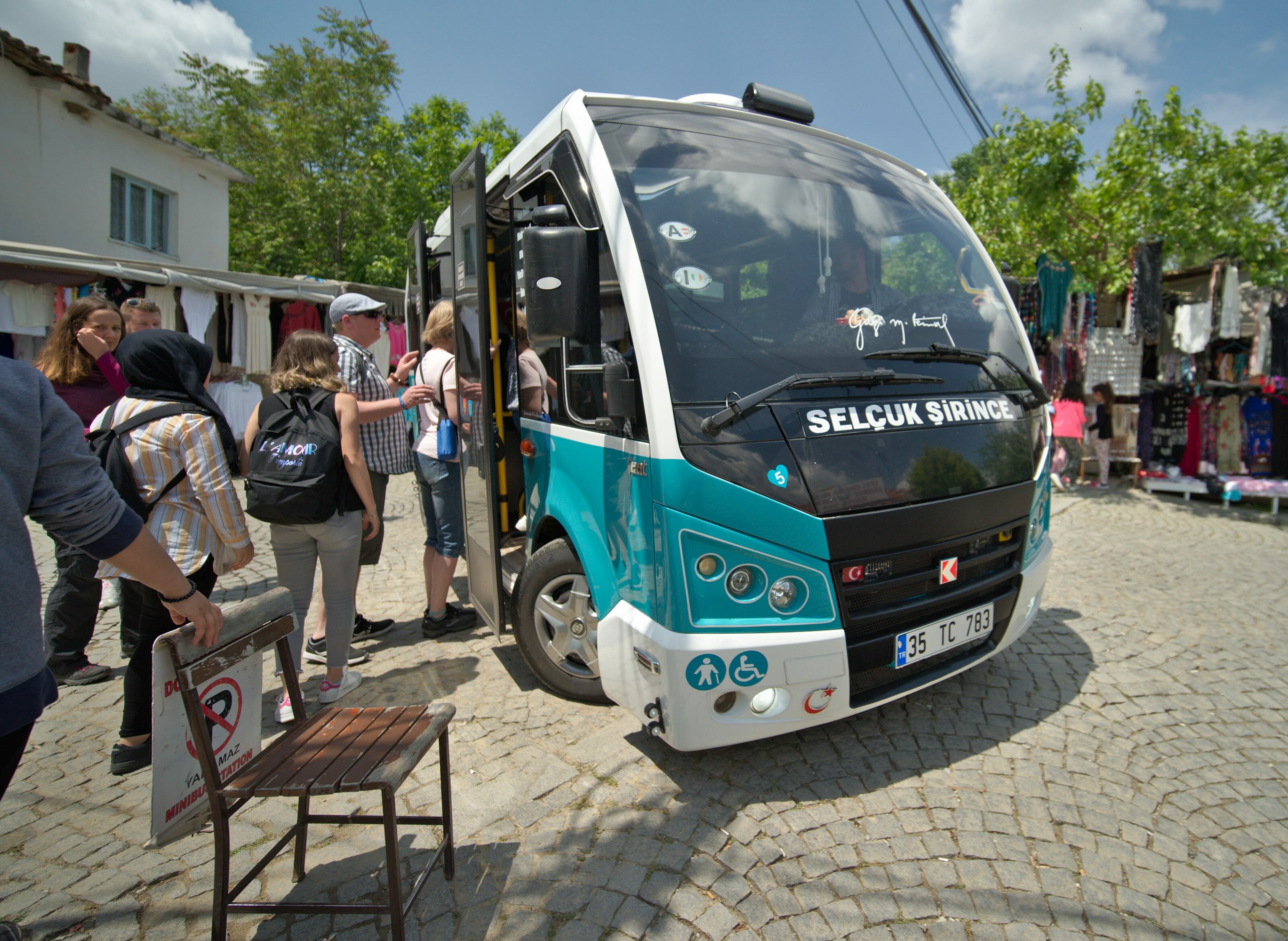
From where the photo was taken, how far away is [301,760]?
2.17 metres

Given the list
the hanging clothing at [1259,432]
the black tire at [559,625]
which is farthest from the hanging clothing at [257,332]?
the hanging clothing at [1259,432]

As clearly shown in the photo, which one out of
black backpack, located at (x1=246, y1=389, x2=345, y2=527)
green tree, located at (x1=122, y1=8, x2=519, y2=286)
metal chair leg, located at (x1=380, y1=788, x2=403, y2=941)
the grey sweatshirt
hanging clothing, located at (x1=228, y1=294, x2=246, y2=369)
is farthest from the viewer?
green tree, located at (x1=122, y1=8, x2=519, y2=286)

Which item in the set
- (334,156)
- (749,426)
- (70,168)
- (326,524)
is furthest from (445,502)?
(334,156)

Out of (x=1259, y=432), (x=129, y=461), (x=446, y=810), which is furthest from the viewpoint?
(x=1259, y=432)

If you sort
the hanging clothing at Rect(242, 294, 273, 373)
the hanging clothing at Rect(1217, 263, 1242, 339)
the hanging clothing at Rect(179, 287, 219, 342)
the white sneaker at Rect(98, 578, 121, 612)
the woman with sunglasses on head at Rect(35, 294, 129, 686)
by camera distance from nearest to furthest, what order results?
the woman with sunglasses on head at Rect(35, 294, 129, 686)
the white sneaker at Rect(98, 578, 121, 612)
the hanging clothing at Rect(1217, 263, 1242, 339)
the hanging clothing at Rect(179, 287, 219, 342)
the hanging clothing at Rect(242, 294, 273, 373)

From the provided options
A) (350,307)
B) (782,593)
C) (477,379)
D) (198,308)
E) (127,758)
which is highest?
(198,308)

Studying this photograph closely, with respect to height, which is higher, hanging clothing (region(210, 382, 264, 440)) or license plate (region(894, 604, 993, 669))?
hanging clothing (region(210, 382, 264, 440))

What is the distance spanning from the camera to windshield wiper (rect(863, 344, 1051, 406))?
123 inches

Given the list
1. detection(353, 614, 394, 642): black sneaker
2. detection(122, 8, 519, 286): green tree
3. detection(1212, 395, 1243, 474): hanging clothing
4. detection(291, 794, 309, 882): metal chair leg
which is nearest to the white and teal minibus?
detection(291, 794, 309, 882): metal chair leg

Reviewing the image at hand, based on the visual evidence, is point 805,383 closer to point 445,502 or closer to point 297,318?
point 445,502

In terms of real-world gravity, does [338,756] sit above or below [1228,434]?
below

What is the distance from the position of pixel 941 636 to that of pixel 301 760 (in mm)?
2462

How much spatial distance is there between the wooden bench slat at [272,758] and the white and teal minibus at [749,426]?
110 centimetres
